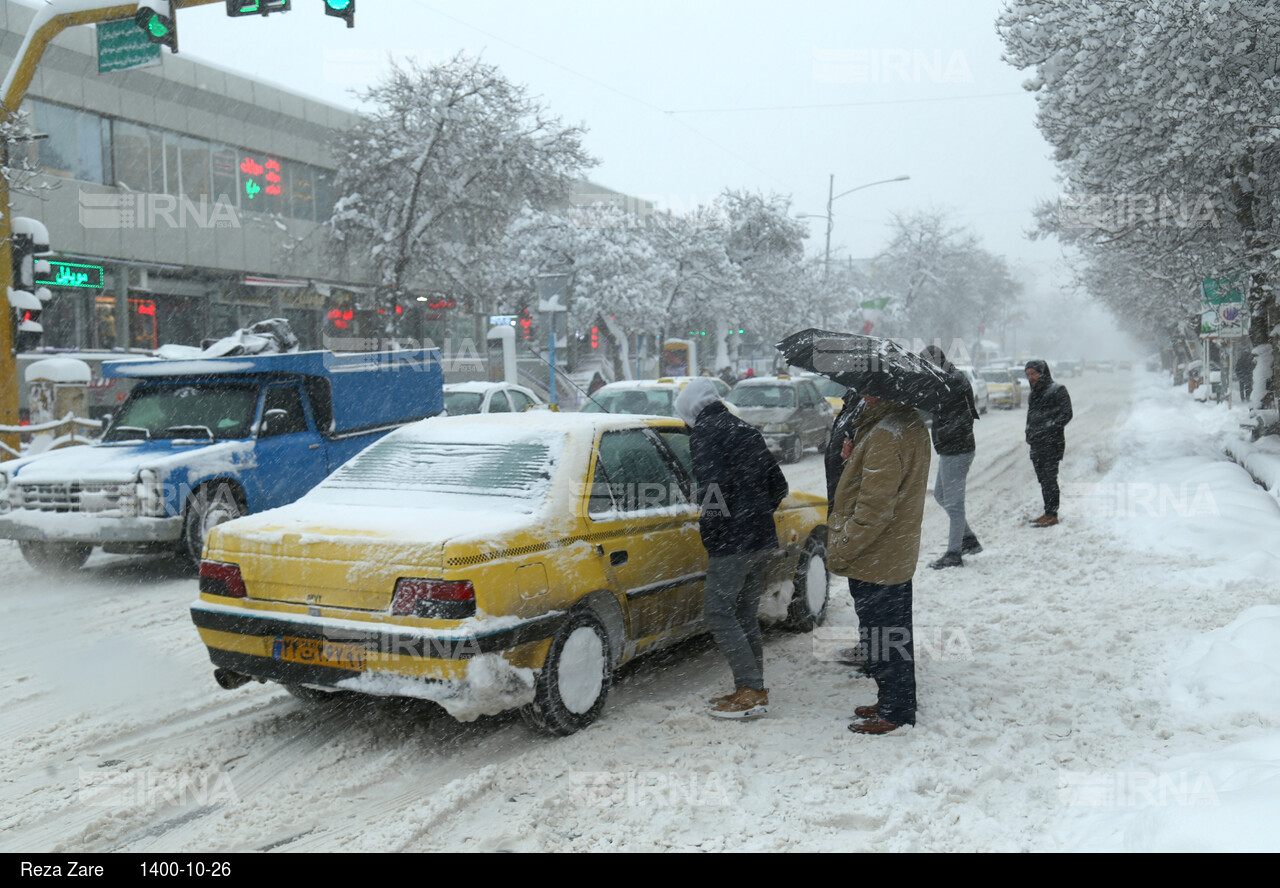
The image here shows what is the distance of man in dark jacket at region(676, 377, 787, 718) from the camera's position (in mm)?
4910

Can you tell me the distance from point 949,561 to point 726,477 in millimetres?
4468

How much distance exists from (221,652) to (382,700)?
0.88 meters

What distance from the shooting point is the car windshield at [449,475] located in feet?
15.8

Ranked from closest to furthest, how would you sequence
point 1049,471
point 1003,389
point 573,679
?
1. point 573,679
2. point 1049,471
3. point 1003,389

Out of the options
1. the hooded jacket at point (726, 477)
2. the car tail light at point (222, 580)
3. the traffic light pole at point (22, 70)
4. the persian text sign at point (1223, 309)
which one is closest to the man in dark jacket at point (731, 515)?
the hooded jacket at point (726, 477)

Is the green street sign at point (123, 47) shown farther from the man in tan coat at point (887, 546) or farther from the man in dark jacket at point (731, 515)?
the man in tan coat at point (887, 546)

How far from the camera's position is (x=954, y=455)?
8.66 m

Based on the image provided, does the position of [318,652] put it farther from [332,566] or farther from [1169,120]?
[1169,120]

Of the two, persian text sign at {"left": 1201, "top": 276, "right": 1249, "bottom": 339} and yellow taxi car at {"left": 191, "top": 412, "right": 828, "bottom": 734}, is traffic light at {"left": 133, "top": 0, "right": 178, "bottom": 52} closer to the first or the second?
yellow taxi car at {"left": 191, "top": 412, "right": 828, "bottom": 734}

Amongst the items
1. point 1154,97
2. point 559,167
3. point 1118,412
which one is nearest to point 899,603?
point 1154,97

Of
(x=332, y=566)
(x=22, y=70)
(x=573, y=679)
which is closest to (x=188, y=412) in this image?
(x=22, y=70)

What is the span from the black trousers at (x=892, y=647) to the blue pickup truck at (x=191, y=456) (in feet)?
20.6

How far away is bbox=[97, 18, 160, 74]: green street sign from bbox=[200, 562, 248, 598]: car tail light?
892 centimetres
